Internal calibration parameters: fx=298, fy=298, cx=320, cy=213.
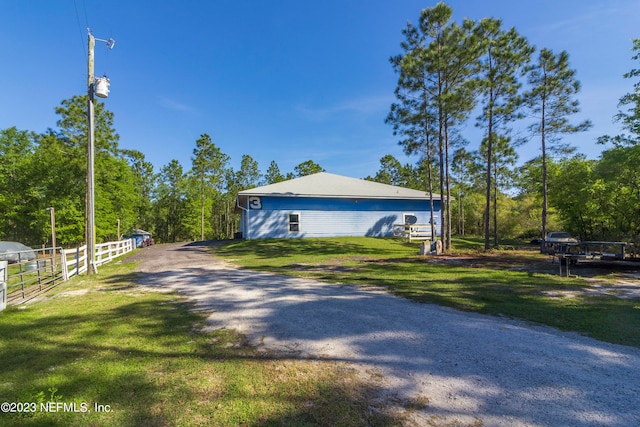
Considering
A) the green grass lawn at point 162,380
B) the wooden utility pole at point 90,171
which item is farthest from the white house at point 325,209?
the green grass lawn at point 162,380

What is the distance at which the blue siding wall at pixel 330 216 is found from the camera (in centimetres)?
2130

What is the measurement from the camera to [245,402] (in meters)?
2.45

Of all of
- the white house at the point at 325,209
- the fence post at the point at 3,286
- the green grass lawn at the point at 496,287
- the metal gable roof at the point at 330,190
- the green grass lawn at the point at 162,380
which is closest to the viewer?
the green grass lawn at the point at 162,380

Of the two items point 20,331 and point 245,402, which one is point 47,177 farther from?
point 245,402

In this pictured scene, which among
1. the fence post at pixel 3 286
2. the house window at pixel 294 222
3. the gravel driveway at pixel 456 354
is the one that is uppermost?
the house window at pixel 294 222

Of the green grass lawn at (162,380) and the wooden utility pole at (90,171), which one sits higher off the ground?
the wooden utility pole at (90,171)

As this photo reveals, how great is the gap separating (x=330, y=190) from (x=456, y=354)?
2016 cm

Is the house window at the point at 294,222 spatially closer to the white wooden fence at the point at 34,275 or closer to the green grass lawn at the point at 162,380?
the white wooden fence at the point at 34,275

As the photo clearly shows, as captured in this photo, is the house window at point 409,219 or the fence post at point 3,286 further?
the house window at point 409,219

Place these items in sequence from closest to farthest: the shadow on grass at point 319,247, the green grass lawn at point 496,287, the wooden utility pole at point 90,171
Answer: the green grass lawn at point 496,287, the wooden utility pole at point 90,171, the shadow on grass at point 319,247

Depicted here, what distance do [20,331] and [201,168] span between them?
3525cm

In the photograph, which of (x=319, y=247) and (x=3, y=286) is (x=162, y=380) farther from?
(x=319, y=247)

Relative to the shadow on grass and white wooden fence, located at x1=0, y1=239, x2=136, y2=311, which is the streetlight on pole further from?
the shadow on grass

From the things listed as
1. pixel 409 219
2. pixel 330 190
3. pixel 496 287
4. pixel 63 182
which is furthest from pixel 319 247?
pixel 63 182
